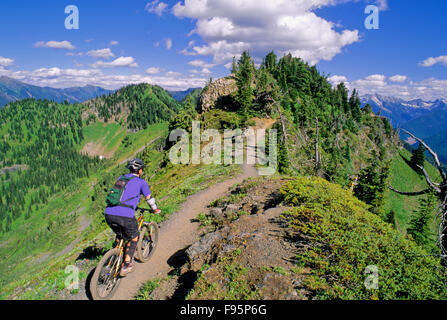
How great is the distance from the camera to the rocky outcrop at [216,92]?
58.3m

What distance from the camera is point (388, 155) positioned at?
87.3 meters

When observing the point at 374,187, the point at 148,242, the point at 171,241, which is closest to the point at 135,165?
the point at 148,242

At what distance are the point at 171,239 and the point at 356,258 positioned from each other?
865 centimetres

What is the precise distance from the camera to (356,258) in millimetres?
6699

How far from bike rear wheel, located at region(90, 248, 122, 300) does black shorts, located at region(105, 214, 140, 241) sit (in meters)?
0.53

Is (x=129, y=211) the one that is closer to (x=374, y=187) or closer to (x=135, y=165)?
(x=135, y=165)

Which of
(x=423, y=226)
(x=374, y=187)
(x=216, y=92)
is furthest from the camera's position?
(x=216, y=92)

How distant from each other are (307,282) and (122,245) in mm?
5974

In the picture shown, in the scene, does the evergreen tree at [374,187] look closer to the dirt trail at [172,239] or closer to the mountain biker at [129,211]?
the dirt trail at [172,239]

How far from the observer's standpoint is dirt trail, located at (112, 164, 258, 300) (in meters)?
8.75

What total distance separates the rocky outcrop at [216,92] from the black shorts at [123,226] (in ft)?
173

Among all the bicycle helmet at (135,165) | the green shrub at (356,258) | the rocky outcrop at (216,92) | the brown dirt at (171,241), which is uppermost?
the rocky outcrop at (216,92)

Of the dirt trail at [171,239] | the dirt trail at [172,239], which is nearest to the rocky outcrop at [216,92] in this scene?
the dirt trail at [172,239]
